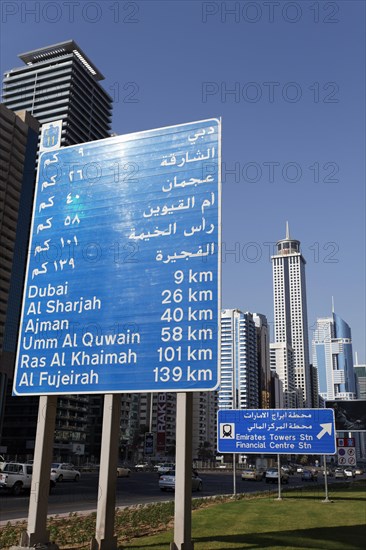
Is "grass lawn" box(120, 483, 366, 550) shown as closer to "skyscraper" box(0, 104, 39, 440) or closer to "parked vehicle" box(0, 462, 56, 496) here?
"parked vehicle" box(0, 462, 56, 496)

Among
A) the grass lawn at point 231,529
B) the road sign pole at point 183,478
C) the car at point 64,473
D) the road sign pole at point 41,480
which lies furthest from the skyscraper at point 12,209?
the road sign pole at point 183,478

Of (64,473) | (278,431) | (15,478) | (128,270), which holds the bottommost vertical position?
(64,473)

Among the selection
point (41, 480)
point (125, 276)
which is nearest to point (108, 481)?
point (41, 480)

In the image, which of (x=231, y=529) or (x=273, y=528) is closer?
(x=231, y=529)

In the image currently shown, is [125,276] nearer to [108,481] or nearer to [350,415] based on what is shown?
[108,481]

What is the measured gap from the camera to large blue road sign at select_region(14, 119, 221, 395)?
12148mm

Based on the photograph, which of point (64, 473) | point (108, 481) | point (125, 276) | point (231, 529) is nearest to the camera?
point (108, 481)

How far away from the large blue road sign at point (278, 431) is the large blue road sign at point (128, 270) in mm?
19322

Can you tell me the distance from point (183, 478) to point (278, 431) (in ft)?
62.8

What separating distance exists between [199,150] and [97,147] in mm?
3143

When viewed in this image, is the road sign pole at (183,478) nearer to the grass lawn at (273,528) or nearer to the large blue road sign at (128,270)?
the grass lawn at (273,528)

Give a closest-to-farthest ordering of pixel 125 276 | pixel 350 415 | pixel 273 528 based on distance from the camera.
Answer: pixel 125 276
pixel 273 528
pixel 350 415

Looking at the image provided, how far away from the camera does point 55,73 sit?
198625mm

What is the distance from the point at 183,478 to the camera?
40.5ft
